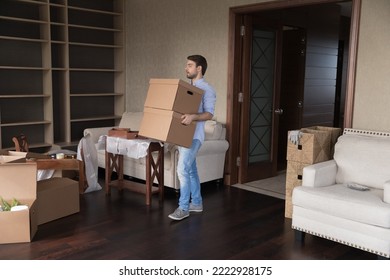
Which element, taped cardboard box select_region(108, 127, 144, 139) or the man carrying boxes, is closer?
the man carrying boxes

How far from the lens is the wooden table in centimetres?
432

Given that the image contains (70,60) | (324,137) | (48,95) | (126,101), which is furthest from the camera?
(126,101)

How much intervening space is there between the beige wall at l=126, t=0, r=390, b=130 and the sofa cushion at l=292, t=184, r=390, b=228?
2.92 ft

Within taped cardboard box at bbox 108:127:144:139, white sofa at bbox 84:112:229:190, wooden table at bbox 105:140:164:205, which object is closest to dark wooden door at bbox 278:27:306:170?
white sofa at bbox 84:112:229:190

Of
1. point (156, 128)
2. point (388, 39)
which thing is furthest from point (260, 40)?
point (156, 128)

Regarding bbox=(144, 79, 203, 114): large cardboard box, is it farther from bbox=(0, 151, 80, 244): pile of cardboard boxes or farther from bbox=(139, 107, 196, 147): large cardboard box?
bbox=(0, 151, 80, 244): pile of cardboard boxes

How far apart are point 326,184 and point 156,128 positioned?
1.50 meters

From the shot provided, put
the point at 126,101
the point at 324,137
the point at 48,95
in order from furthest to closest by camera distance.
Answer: the point at 126,101 < the point at 48,95 < the point at 324,137

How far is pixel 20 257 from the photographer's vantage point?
3.04 meters

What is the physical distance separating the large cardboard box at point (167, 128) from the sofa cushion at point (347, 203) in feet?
3.38

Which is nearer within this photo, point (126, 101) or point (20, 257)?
point (20, 257)

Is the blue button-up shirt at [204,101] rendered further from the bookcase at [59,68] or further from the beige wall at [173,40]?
the bookcase at [59,68]

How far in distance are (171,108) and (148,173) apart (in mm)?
969
